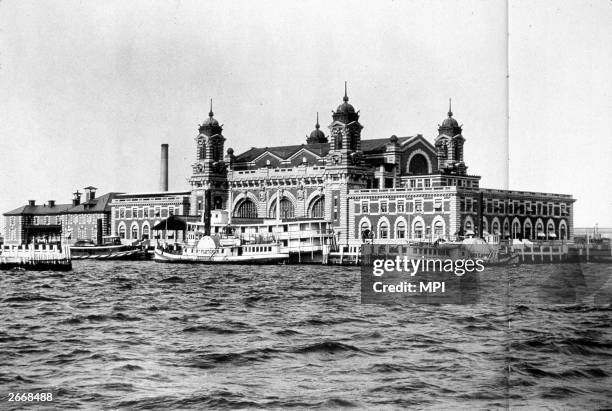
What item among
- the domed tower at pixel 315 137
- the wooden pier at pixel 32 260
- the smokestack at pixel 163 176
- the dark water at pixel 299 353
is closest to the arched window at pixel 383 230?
the smokestack at pixel 163 176

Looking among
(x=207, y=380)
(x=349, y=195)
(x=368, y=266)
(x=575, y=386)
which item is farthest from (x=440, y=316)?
(x=349, y=195)

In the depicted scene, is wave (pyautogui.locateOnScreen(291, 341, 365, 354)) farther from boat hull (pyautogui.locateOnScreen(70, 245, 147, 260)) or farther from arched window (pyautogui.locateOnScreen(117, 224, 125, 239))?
arched window (pyautogui.locateOnScreen(117, 224, 125, 239))

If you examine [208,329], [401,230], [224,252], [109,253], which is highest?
[401,230]

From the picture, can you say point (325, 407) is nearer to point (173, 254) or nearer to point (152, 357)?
point (152, 357)

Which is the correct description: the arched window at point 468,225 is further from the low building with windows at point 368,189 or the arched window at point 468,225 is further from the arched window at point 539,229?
the arched window at point 539,229

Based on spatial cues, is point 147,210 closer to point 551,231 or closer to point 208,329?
point 551,231

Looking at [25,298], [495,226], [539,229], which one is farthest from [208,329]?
[539,229]

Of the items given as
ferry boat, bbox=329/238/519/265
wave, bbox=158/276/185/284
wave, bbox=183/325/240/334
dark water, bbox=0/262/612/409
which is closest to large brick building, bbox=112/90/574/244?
ferry boat, bbox=329/238/519/265
